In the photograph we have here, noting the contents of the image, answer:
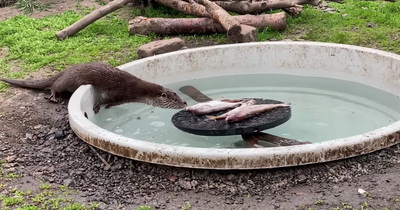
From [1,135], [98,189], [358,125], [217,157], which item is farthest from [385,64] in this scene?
[1,135]

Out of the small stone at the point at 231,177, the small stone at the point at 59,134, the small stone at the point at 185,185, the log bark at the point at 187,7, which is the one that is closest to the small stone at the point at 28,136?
the small stone at the point at 59,134

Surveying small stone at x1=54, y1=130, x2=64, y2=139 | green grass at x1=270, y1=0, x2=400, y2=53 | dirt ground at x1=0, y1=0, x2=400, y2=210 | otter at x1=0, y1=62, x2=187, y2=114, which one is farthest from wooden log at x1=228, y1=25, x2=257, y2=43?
dirt ground at x1=0, y1=0, x2=400, y2=210

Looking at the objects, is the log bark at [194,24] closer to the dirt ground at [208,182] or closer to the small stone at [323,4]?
the small stone at [323,4]

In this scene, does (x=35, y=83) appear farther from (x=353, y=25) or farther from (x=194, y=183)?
(x=353, y=25)

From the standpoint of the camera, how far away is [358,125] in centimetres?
599

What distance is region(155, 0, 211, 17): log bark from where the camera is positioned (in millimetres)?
9367

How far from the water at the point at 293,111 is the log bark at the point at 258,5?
226cm

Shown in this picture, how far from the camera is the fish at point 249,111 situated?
5645 mm

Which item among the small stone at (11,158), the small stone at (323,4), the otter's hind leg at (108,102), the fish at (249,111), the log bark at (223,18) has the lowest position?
the small stone at (11,158)

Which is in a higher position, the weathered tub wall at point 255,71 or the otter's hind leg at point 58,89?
the weathered tub wall at point 255,71

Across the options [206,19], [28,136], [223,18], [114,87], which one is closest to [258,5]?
[206,19]

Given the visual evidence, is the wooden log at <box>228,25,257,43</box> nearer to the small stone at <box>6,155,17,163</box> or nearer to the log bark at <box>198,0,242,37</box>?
the log bark at <box>198,0,242,37</box>

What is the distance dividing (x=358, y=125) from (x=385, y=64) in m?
1.28

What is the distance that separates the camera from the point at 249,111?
574 centimetres
